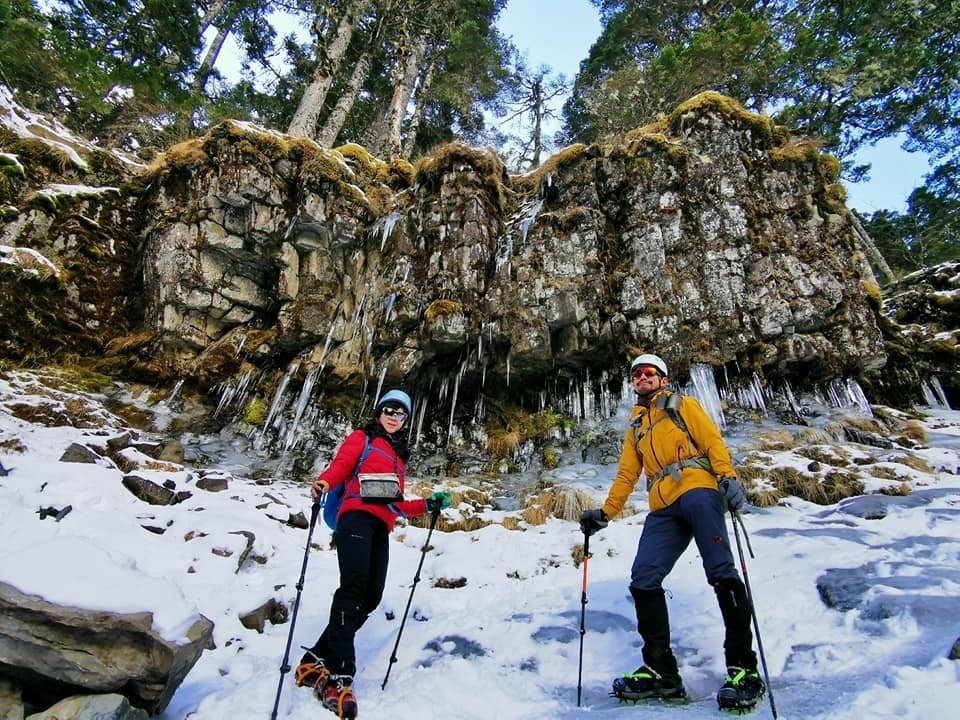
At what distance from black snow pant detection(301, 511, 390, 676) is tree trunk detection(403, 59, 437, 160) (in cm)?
1590

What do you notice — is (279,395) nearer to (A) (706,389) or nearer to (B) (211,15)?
(A) (706,389)

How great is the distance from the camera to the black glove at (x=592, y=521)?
356cm

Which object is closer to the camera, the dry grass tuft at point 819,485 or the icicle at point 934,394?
the dry grass tuft at point 819,485

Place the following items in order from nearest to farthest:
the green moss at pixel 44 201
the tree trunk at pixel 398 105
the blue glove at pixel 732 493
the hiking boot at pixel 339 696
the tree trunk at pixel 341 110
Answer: the hiking boot at pixel 339 696
the blue glove at pixel 732 493
the green moss at pixel 44 201
the tree trunk at pixel 341 110
the tree trunk at pixel 398 105

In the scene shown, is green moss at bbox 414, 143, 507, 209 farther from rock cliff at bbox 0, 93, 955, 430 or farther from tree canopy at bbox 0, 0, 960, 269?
tree canopy at bbox 0, 0, 960, 269

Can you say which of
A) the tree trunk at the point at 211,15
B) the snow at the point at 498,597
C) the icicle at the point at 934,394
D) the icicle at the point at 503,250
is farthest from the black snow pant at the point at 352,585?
the tree trunk at the point at 211,15

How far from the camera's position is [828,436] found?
862 cm

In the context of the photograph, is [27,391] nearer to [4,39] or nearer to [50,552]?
[50,552]

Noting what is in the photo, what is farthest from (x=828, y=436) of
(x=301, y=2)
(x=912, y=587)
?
(x=301, y=2)

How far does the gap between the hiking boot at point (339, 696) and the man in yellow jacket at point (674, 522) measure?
1.57m

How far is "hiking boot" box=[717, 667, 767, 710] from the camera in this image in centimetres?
262

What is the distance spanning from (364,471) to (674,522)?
2.21 metres

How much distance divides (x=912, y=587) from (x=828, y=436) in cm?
576

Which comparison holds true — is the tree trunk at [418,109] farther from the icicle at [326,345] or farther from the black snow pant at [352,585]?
the black snow pant at [352,585]
